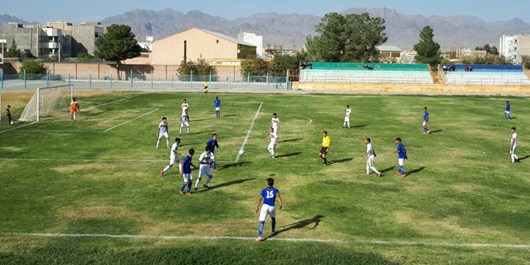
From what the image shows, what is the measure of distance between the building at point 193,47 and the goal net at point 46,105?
66.8 metres

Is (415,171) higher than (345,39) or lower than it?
lower

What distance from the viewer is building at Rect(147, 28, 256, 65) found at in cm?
12081

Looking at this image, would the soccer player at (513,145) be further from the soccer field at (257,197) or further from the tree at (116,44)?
the tree at (116,44)

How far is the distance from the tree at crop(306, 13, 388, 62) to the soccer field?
79055mm

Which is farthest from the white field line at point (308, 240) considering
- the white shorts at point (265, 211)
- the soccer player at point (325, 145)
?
the soccer player at point (325, 145)

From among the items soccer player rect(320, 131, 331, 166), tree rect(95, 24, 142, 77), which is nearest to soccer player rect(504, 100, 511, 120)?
soccer player rect(320, 131, 331, 166)

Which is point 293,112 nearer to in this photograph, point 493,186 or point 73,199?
point 493,186

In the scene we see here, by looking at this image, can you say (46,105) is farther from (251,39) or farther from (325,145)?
(251,39)

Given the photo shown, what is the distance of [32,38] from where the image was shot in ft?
507

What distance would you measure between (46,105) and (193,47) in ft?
247

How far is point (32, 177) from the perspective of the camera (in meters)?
24.5

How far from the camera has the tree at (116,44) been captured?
10562cm

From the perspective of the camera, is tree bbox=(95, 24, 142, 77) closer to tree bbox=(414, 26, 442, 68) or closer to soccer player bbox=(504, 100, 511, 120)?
tree bbox=(414, 26, 442, 68)

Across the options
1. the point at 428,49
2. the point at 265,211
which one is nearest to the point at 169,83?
the point at 428,49
